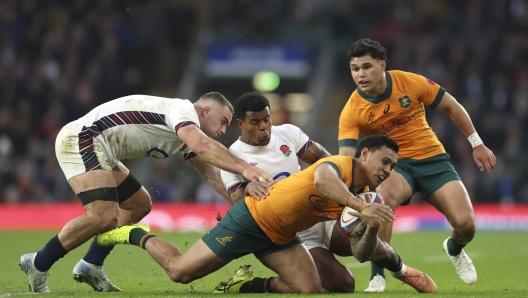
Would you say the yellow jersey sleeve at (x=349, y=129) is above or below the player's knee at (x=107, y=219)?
above

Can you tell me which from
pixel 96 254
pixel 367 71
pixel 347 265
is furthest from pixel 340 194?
pixel 347 265

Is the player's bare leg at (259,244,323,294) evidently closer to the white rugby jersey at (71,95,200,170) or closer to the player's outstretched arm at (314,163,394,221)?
the player's outstretched arm at (314,163,394,221)

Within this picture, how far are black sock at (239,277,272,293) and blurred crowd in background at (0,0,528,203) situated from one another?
11.4 m

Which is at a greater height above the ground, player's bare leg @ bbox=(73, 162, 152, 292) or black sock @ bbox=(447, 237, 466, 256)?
player's bare leg @ bbox=(73, 162, 152, 292)

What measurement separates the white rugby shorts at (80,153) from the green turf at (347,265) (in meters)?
1.12

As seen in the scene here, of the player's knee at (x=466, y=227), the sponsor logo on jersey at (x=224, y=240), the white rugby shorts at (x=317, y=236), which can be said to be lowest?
the player's knee at (x=466, y=227)

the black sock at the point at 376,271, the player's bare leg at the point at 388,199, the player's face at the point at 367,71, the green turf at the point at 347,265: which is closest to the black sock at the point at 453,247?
the green turf at the point at 347,265

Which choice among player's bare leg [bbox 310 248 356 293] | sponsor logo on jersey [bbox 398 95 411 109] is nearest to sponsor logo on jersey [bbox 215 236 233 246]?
player's bare leg [bbox 310 248 356 293]

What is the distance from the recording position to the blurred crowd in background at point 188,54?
19.1m

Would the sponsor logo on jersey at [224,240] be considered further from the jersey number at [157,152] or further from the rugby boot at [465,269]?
the rugby boot at [465,269]

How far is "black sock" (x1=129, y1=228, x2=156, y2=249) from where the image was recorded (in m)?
7.59

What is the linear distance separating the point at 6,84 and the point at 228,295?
1488 centimetres

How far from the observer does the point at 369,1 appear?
74.9 ft

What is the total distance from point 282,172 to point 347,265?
3742 millimetres
